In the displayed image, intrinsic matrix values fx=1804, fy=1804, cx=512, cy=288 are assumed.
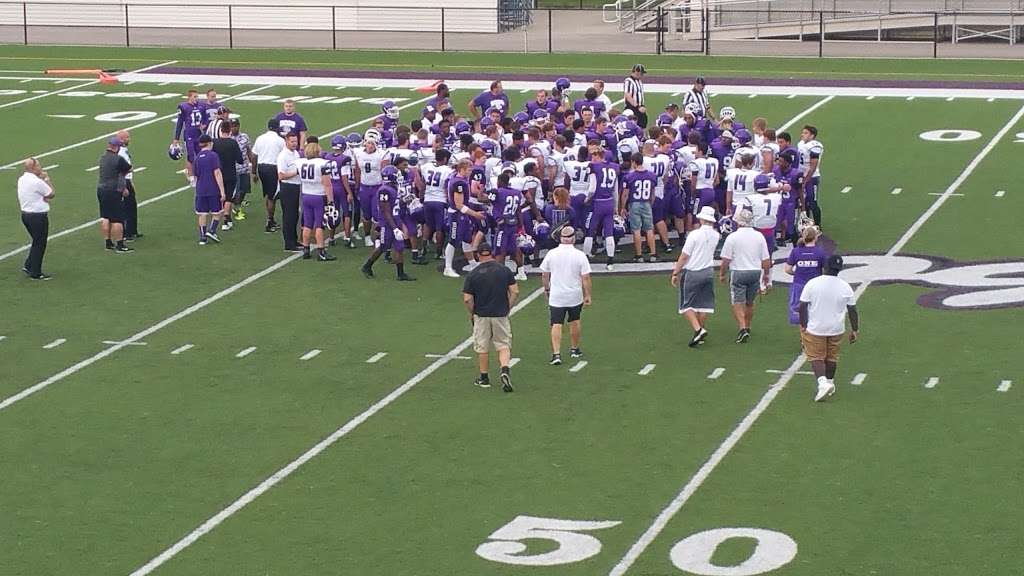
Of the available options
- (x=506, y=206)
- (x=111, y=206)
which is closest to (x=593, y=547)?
(x=506, y=206)

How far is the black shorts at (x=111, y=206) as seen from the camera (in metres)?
22.2

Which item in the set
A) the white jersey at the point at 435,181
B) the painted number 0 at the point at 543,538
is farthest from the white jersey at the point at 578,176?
the painted number 0 at the point at 543,538

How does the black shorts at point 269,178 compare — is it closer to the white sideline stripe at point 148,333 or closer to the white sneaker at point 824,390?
the white sideline stripe at point 148,333

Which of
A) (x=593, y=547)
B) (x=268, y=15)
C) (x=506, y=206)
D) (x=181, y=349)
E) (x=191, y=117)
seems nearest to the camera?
(x=593, y=547)

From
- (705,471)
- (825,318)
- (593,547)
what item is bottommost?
(593,547)

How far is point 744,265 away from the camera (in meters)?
17.8

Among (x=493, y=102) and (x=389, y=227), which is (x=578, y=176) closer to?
(x=389, y=227)

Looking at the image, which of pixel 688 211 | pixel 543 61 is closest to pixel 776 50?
pixel 543 61

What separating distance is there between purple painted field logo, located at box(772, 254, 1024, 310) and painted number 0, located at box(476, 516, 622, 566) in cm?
756

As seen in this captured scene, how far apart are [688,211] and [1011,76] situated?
17.6 meters

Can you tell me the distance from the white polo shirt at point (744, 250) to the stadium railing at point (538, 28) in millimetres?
25020

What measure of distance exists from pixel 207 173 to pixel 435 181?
3220 mm

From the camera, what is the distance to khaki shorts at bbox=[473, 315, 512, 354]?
16.4 meters

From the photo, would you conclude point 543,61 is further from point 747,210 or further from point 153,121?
point 747,210
